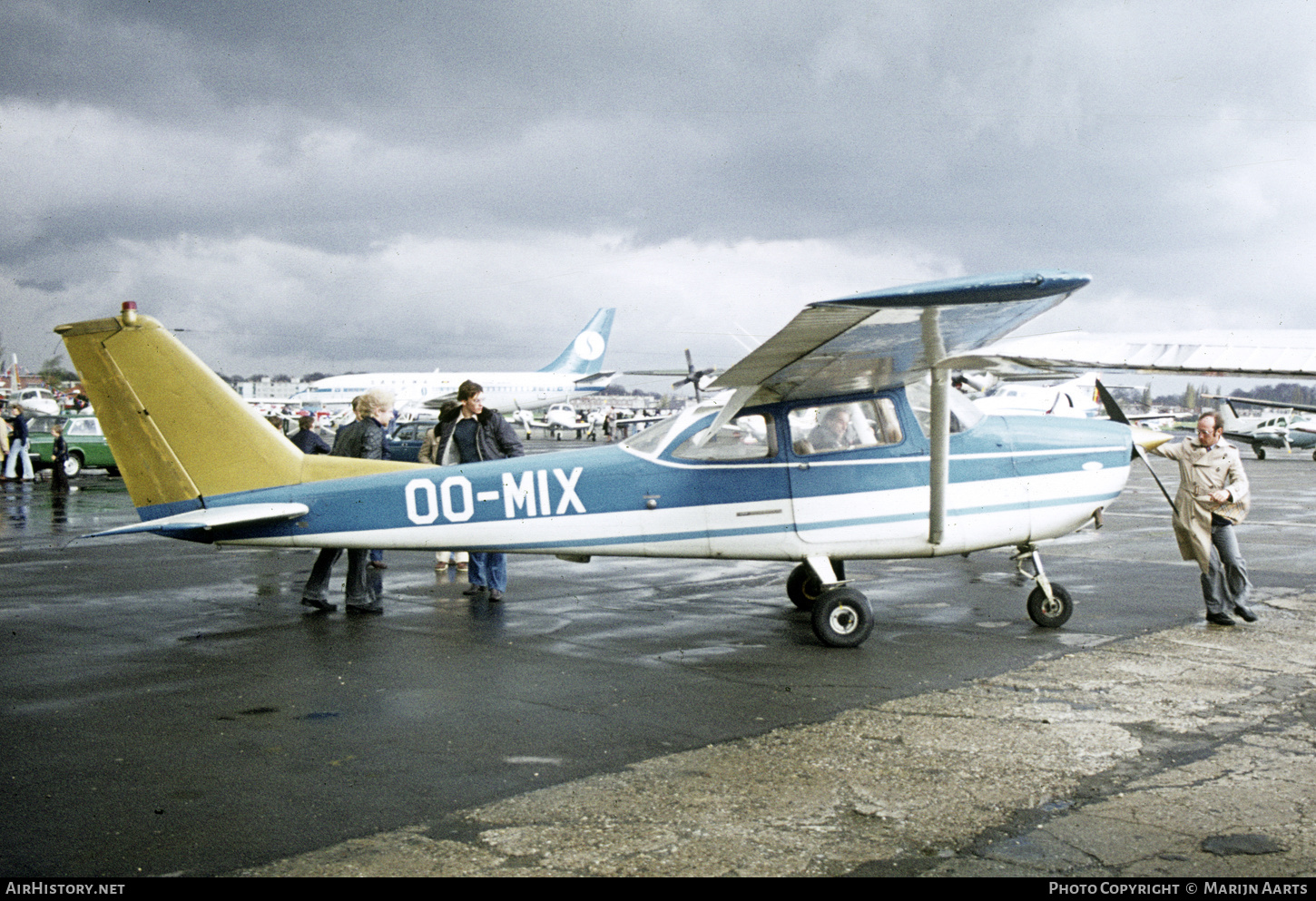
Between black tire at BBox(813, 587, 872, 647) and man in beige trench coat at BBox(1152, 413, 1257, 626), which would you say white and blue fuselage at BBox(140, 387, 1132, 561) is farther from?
man in beige trench coat at BBox(1152, 413, 1257, 626)

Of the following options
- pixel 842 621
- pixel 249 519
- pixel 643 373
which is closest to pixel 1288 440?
pixel 643 373

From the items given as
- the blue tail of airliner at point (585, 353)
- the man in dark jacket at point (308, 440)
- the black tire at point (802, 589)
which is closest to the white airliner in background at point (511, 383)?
the blue tail of airliner at point (585, 353)

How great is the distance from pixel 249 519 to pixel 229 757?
9.28ft

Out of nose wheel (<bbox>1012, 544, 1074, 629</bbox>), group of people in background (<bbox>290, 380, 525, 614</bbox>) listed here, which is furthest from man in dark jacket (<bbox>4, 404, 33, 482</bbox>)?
nose wheel (<bbox>1012, 544, 1074, 629</bbox>)

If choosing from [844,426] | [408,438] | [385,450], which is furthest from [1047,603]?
[408,438]

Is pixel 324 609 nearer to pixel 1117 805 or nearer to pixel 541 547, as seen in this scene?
pixel 541 547

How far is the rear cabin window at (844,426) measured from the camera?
805cm

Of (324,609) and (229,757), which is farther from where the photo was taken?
(324,609)

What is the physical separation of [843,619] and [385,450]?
5.03 meters

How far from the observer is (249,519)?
293 inches

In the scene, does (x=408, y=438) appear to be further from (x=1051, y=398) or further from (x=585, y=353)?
(x=585, y=353)

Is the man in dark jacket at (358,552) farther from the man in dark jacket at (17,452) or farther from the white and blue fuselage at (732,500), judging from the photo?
the man in dark jacket at (17,452)

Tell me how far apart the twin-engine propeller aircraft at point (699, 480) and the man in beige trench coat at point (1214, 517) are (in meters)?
0.80

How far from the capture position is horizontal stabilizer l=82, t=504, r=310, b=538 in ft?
24.2
